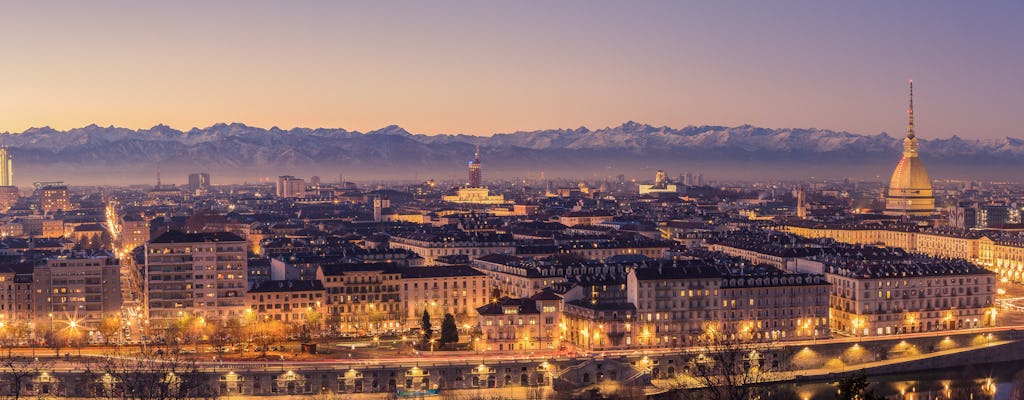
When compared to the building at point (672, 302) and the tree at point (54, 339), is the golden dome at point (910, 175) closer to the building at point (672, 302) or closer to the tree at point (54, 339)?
the building at point (672, 302)

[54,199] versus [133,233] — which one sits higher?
[54,199]

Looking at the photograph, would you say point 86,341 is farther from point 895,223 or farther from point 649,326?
point 895,223

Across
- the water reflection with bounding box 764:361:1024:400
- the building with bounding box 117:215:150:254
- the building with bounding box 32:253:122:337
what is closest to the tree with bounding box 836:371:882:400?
the water reflection with bounding box 764:361:1024:400

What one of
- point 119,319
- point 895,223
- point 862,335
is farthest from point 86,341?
point 895,223

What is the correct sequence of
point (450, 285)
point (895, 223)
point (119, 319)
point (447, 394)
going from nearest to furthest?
point (447, 394)
point (119, 319)
point (450, 285)
point (895, 223)

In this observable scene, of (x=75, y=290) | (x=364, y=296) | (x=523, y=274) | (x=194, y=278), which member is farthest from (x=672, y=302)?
(x=75, y=290)

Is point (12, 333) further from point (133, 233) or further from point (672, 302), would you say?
point (133, 233)

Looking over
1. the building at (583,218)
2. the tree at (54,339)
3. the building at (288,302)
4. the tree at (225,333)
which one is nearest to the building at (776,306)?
the building at (288,302)
